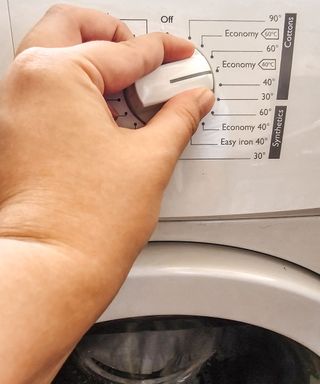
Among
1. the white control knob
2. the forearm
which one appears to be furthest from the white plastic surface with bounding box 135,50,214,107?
the forearm

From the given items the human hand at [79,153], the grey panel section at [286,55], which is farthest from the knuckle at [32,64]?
the grey panel section at [286,55]

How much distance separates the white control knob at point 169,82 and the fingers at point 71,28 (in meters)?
0.03

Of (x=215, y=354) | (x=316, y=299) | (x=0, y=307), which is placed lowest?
(x=215, y=354)

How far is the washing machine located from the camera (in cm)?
28

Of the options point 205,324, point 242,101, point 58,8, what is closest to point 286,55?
point 242,101

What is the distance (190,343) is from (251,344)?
0.07 meters

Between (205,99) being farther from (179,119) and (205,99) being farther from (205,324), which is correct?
(205,324)

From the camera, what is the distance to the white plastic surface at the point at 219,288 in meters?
0.34

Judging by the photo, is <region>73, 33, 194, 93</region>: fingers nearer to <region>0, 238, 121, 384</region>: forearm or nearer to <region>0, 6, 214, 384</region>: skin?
<region>0, 6, 214, 384</region>: skin

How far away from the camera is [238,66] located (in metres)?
0.29

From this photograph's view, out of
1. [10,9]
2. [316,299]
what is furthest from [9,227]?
[316,299]

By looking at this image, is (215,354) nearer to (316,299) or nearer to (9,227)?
(316,299)

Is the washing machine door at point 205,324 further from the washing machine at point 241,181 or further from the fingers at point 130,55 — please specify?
the fingers at point 130,55

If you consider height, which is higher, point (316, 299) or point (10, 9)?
point (10, 9)
